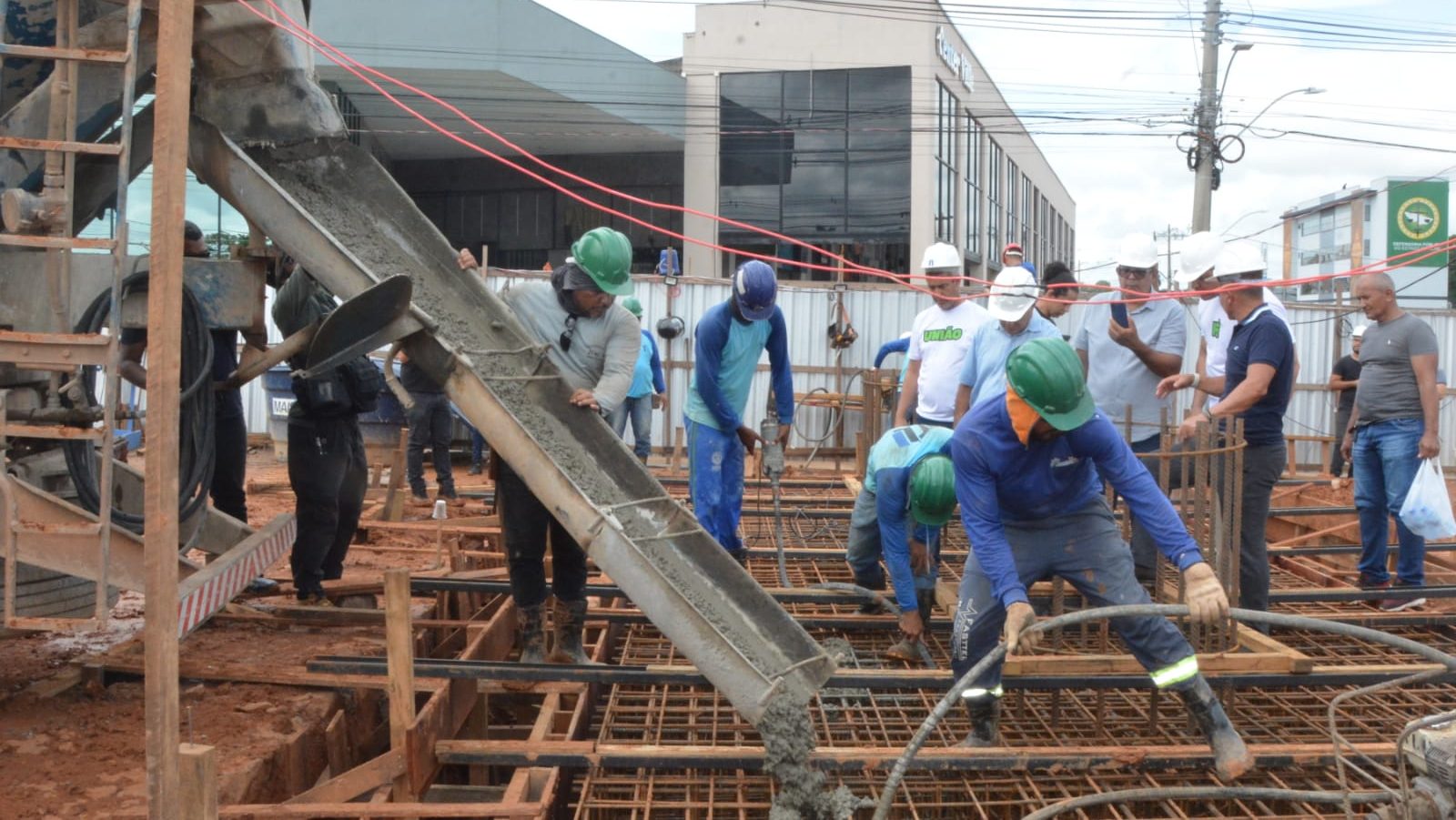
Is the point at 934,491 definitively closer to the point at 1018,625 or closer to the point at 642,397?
the point at 1018,625

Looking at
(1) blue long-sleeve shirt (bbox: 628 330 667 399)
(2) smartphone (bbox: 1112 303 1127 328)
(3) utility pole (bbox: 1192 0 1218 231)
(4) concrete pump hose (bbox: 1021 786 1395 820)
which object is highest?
(3) utility pole (bbox: 1192 0 1218 231)

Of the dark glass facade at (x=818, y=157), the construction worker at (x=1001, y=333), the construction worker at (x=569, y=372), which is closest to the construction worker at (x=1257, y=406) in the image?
the construction worker at (x=1001, y=333)

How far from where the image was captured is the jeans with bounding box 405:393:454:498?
923 cm

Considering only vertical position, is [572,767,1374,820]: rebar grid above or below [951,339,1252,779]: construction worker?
below

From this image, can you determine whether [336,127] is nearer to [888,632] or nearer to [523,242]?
[888,632]

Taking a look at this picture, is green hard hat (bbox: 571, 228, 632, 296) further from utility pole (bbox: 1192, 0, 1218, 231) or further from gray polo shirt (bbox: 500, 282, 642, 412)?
utility pole (bbox: 1192, 0, 1218, 231)

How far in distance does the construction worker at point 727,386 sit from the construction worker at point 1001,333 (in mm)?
966

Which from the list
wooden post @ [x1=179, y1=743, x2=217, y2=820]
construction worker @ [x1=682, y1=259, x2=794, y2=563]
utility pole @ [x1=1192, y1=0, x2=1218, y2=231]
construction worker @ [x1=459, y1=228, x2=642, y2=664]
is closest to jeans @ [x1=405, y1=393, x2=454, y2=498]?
construction worker @ [x1=682, y1=259, x2=794, y2=563]

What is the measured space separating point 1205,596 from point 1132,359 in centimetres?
246

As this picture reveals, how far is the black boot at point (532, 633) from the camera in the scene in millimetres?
4426

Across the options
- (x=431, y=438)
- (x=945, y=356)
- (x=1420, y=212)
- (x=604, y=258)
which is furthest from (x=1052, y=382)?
(x=1420, y=212)

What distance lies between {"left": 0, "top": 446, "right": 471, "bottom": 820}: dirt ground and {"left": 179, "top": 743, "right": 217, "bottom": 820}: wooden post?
3.04 feet

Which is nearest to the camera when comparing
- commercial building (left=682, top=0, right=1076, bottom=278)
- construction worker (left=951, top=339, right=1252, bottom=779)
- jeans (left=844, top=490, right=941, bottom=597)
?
construction worker (left=951, top=339, right=1252, bottom=779)

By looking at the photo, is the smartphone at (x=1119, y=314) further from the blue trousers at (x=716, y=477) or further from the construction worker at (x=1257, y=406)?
the blue trousers at (x=716, y=477)
